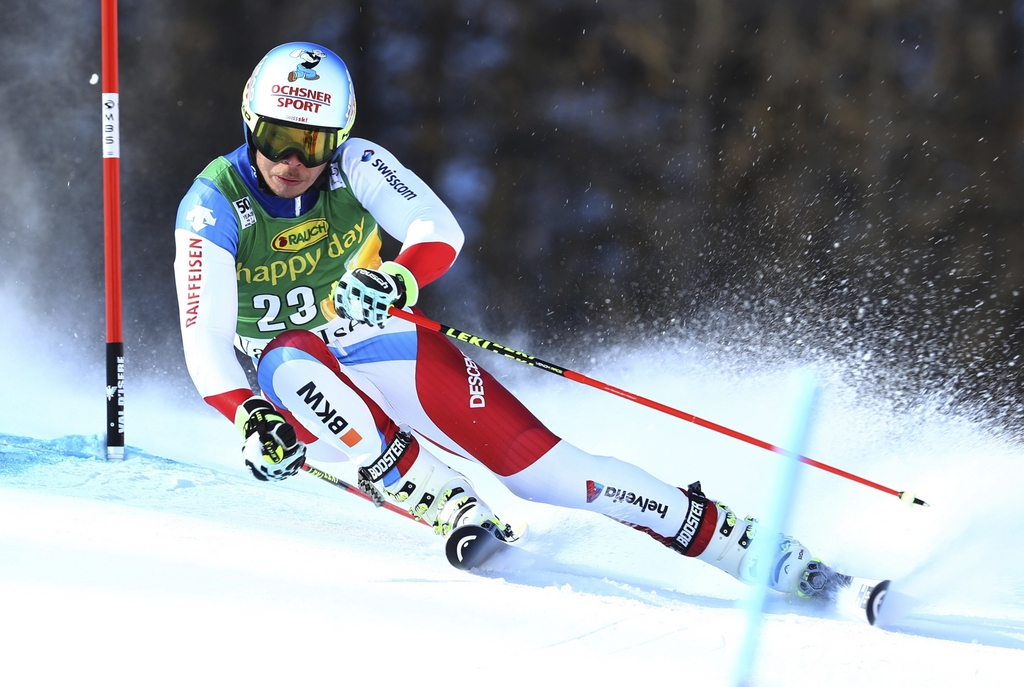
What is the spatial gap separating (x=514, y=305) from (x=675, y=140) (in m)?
1.29

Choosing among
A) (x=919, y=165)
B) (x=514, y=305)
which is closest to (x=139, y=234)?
(x=514, y=305)

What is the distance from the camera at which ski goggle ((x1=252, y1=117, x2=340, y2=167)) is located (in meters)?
2.47

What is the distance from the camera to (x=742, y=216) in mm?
5320

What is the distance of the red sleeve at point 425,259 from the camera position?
2527 mm

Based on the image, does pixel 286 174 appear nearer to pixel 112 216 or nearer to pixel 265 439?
pixel 265 439

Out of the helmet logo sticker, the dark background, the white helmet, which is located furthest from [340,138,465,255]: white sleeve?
the dark background

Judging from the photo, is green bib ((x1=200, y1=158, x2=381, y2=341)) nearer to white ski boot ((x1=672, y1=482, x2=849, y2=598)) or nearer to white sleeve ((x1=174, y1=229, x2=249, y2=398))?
white sleeve ((x1=174, y1=229, x2=249, y2=398))

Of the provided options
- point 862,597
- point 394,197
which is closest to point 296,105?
point 394,197

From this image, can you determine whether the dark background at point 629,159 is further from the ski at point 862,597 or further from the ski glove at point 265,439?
the ski glove at point 265,439

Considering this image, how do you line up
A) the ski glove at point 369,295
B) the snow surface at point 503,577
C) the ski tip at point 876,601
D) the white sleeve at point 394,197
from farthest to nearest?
the white sleeve at point 394,197
the ski glove at point 369,295
the ski tip at point 876,601
the snow surface at point 503,577

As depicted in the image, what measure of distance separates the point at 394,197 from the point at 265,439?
767 millimetres

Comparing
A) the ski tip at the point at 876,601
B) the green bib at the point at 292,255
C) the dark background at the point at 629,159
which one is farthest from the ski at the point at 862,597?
the dark background at the point at 629,159

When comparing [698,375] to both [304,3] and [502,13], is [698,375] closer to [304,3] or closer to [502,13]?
[502,13]

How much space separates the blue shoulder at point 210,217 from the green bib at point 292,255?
1.0 inches
